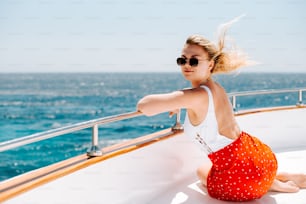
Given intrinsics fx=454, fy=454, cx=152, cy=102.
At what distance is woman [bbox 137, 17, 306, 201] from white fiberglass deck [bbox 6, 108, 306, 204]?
17 centimetres

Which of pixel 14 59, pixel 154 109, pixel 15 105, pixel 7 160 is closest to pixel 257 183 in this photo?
pixel 154 109

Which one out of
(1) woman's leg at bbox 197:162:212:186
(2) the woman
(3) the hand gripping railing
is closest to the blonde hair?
(2) the woman

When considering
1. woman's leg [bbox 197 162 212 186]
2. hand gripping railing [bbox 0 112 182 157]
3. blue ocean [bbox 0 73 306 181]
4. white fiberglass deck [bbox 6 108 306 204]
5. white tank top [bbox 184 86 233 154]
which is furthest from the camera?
blue ocean [bbox 0 73 306 181]

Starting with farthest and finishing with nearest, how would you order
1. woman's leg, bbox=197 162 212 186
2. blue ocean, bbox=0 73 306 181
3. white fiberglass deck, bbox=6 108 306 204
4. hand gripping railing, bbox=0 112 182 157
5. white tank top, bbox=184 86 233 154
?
1. blue ocean, bbox=0 73 306 181
2. woman's leg, bbox=197 162 212 186
3. white tank top, bbox=184 86 233 154
4. white fiberglass deck, bbox=6 108 306 204
5. hand gripping railing, bbox=0 112 182 157

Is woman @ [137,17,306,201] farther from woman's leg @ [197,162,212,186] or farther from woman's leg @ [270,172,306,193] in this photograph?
woman's leg @ [270,172,306,193]

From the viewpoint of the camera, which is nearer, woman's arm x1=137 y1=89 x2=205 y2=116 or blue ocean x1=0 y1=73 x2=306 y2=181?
woman's arm x1=137 y1=89 x2=205 y2=116

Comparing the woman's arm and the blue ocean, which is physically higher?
the woman's arm

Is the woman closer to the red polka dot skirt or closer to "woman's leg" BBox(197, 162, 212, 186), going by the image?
the red polka dot skirt

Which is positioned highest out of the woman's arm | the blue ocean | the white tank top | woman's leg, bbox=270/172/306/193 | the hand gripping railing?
the woman's arm

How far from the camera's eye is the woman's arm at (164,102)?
2.02 m

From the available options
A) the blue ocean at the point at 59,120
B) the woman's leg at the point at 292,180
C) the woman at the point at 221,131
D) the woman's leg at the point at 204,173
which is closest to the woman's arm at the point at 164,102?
the woman at the point at 221,131

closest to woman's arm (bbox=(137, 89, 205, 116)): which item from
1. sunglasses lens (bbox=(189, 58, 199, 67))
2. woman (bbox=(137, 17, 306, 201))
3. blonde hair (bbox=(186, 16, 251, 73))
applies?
woman (bbox=(137, 17, 306, 201))

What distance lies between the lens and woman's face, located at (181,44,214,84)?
2.23 metres

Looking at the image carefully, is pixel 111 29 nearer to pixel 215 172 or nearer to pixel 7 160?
pixel 7 160
